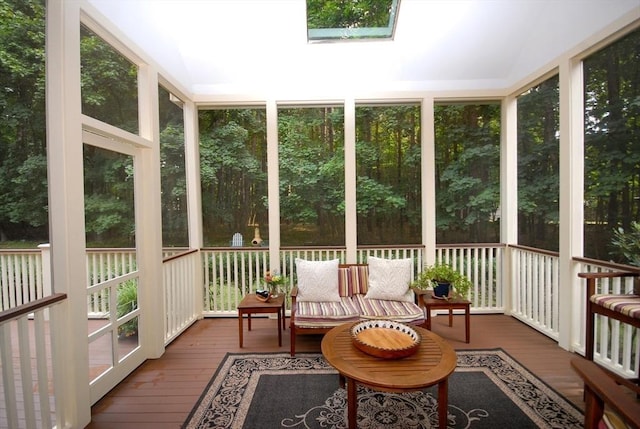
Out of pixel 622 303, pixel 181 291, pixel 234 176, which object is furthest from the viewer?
pixel 234 176

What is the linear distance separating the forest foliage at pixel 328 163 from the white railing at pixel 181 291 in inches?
10.5

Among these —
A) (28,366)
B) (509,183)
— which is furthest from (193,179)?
(509,183)

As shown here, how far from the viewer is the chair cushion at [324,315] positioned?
276 centimetres

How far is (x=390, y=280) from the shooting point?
3.17m

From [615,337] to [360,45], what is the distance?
385 centimetres

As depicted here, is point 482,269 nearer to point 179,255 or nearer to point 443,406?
point 443,406

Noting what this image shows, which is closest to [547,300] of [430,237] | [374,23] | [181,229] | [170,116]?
[430,237]

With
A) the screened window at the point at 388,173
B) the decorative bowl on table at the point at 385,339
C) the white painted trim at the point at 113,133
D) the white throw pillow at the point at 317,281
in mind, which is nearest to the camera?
the decorative bowl on table at the point at 385,339

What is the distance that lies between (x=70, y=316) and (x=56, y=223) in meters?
0.60

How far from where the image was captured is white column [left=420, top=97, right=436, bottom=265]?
11.8 ft

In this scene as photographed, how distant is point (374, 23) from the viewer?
333 cm

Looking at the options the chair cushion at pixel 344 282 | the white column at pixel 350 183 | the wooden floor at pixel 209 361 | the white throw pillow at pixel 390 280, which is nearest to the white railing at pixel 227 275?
the wooden floor at pixel 209 361

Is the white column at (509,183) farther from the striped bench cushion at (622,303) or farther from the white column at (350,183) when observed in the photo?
the white column at (350,183)

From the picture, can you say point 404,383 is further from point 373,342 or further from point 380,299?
point 380,299
